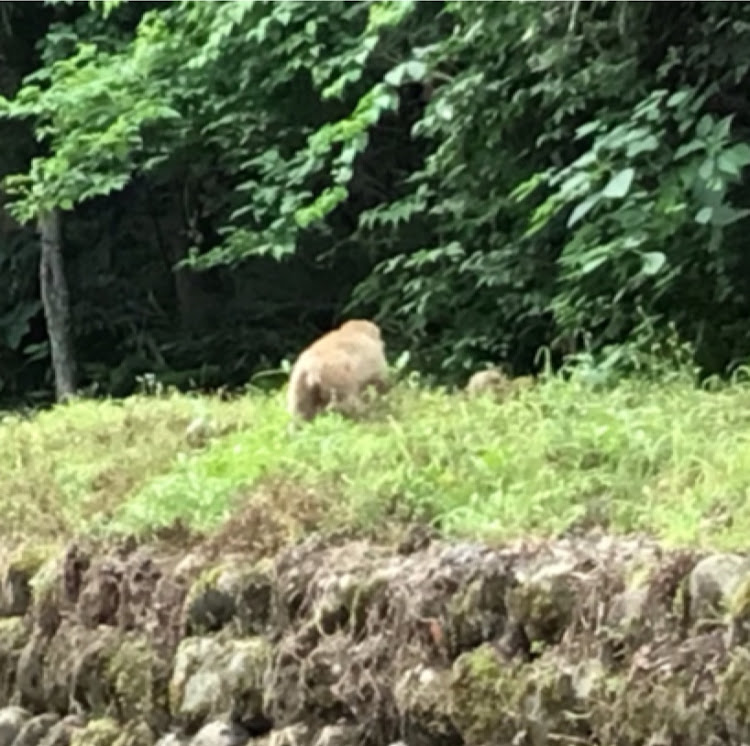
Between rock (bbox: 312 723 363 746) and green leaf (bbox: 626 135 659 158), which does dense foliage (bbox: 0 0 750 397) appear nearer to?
green leaf (bbox: 626 135 659 158)

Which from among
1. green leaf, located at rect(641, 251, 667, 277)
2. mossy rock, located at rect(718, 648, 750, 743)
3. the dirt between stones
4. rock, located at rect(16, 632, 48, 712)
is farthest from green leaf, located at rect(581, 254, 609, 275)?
mossy rock, located at rect(718, 648, 750, 743)

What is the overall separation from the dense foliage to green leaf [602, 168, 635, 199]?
13 millimetres

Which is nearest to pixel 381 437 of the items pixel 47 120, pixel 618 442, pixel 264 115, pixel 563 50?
pixel 618 442

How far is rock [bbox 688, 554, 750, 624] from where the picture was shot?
8.94ft

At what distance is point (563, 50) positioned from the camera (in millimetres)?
5871

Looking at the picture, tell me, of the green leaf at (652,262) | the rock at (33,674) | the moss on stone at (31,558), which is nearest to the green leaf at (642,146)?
the green leaf at (652,262)

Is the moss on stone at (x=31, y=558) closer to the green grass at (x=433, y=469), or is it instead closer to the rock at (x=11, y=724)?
the green grass at (x=433, y=469)

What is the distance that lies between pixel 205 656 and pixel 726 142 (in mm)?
2394

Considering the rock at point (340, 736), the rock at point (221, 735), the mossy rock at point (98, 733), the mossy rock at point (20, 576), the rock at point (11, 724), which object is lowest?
the rock at point (11, 724)

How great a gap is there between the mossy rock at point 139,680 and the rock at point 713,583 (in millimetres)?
1503

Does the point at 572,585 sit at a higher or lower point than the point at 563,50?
lower

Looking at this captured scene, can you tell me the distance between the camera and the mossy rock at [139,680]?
3.83 m

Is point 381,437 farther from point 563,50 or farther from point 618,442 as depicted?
point 563,50

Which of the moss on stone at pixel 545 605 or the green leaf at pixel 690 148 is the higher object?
the green leaf at pixel 690 148
